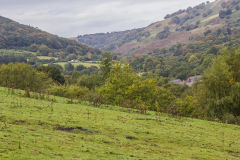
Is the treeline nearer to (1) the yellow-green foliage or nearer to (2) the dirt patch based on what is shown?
(1) the yellow-green foliage

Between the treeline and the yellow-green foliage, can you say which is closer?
the treeline

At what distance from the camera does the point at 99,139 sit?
45.4 feet

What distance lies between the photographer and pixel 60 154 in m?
9.99

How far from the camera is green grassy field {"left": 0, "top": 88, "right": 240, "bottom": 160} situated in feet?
34.0

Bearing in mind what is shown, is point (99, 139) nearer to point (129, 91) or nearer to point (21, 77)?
point (129, 91)

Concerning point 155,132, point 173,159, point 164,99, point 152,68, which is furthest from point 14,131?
point 152,68

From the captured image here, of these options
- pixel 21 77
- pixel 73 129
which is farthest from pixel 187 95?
pixel 73 129

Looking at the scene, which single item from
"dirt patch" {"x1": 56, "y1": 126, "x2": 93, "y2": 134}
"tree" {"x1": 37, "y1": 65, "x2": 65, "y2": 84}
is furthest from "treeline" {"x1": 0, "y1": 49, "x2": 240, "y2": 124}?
"tree" {"x1": 37, "y1": 65, "x2": 65, "y2": 84}

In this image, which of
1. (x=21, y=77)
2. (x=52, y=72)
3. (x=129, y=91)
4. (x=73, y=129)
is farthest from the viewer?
(x=52, y=72)

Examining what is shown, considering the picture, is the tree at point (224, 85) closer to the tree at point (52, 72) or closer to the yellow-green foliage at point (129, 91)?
the yellow-green foliage at point (129, 91)

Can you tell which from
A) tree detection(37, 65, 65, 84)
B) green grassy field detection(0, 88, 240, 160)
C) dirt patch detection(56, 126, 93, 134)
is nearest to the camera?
green grassy field detection(0, 88, 240, 160)

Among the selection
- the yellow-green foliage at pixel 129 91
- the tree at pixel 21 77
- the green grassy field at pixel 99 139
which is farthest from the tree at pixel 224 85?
the tree at pixel 21 77

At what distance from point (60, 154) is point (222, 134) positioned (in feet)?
49.6

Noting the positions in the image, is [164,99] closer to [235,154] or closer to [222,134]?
[222,134]
